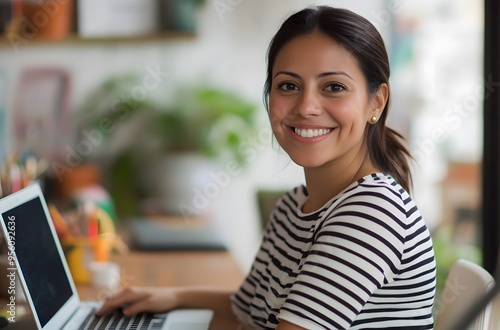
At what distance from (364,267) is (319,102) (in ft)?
1.00

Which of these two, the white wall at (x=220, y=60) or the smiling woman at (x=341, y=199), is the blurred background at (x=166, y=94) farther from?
the smiling woman at (x=341, y=199)

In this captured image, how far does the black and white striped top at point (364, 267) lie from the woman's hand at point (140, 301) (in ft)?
1.07

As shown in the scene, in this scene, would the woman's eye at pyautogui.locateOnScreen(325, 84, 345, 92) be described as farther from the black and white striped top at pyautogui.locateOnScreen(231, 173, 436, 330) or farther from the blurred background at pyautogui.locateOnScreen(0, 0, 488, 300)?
the blurred background at pyautogui.locateOnScreen(0, 0, 488, 300)

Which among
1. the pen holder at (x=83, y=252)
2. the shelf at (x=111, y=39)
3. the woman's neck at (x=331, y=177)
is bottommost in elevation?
the pen holder at (x=83, y=252)

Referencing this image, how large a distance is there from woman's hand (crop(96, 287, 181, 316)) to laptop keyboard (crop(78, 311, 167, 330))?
0.01 metres

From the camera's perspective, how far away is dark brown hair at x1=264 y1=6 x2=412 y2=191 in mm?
1262

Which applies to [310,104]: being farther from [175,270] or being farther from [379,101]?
[175,270]

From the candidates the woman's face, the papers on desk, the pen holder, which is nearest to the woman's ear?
the woman's face

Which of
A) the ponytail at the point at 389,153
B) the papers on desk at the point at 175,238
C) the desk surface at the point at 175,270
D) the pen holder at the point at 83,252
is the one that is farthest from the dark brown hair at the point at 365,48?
the papers on desk at the point at 175,238

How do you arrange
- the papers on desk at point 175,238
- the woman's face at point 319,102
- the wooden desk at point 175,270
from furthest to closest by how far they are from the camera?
the papers on desk at point 175,238 → the wooden desk at point 175,270 → the woman's face at point 319,102

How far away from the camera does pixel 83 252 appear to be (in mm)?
2031

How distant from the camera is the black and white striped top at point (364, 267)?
111 centimetres

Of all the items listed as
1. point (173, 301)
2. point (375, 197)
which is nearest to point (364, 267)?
point (375, 197)

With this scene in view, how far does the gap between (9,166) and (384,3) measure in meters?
2.20
